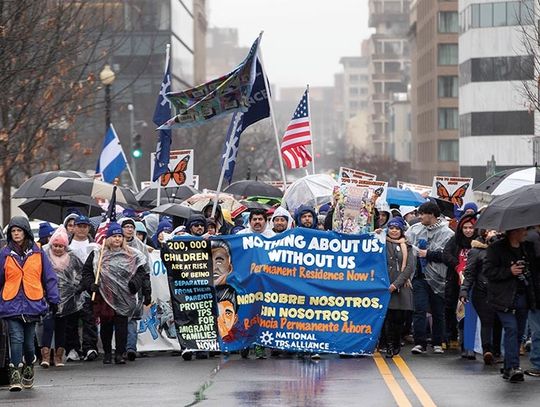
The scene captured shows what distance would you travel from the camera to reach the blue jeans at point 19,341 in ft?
47.6

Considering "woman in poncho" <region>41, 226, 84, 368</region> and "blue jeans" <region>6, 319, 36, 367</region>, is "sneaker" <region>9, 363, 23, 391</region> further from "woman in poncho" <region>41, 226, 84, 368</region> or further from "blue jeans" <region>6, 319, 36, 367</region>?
"woman in poncho" <region>41, 226, 84, 368</region>

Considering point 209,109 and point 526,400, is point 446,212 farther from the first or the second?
point 526,400

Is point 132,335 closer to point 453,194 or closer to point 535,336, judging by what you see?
point 535,336

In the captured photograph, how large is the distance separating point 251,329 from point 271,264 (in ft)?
2.54

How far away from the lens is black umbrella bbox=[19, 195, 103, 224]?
80.4 feet

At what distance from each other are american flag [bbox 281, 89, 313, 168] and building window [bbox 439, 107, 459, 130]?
88728 mm

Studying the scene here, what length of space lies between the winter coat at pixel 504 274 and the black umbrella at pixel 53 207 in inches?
431

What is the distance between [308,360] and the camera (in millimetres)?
16391

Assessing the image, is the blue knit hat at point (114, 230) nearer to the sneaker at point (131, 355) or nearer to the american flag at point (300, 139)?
the sneaker at point (131, 355)

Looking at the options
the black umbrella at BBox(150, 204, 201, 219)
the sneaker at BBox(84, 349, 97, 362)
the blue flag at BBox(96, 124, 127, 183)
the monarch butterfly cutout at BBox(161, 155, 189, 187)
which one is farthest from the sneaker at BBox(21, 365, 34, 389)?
the blue flag at BBox(96, 124, 127, 183)

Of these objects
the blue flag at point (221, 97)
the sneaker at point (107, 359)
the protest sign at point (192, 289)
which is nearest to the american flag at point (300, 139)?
the blue flag at point (221, 97)

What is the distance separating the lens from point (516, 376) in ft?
46.8

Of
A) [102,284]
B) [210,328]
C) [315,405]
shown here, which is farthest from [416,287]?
[315,405]

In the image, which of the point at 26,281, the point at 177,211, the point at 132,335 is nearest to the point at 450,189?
the point at 177,211
